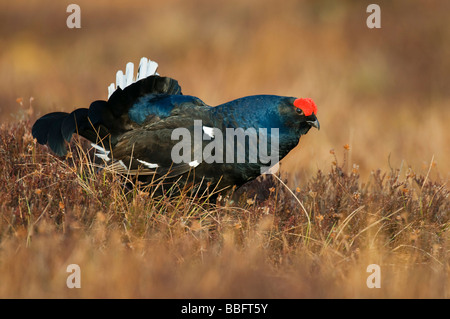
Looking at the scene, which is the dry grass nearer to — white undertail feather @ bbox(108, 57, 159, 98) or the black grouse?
the black grouse

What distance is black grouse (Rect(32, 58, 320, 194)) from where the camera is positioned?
152 inches

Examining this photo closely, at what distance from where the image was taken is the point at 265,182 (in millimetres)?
4613

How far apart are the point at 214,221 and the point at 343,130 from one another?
4.01 metres

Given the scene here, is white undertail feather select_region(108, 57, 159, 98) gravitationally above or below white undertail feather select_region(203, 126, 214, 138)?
above

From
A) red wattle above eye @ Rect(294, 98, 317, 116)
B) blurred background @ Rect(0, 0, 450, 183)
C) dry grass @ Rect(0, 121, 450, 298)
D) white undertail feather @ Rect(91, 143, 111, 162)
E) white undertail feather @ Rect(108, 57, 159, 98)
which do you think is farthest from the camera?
blurred background @ Rect(0, 0, 450, 183)

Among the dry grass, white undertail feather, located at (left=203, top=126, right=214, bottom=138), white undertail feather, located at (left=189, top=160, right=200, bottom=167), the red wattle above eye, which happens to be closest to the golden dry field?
the dry grass

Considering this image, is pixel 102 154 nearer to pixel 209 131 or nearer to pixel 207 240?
pixel 209 131

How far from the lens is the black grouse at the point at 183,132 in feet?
12.6

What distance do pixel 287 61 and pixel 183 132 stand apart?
18.6 feet

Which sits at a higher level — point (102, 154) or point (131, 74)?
point (131, 74)

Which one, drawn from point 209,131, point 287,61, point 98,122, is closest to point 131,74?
point 98,122

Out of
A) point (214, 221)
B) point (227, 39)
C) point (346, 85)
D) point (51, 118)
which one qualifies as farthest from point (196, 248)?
point (227, 39)

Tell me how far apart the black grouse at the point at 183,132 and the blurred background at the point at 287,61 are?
235 centimetres

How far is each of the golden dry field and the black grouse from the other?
0.19 meters
